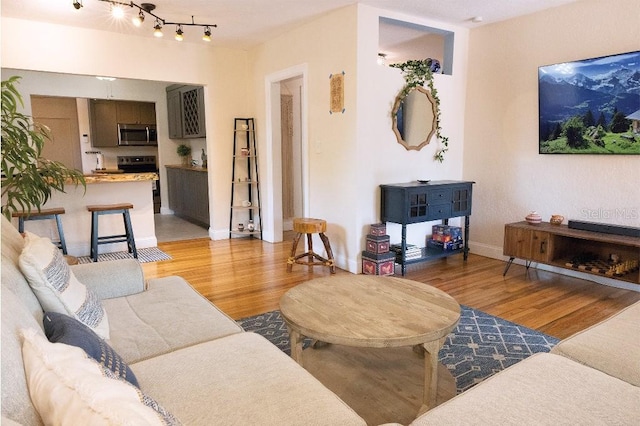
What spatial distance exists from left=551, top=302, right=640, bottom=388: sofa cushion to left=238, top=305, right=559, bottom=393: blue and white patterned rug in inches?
24.6

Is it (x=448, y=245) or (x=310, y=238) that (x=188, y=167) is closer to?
(x=310, y=238)

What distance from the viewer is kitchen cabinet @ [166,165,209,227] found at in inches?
257

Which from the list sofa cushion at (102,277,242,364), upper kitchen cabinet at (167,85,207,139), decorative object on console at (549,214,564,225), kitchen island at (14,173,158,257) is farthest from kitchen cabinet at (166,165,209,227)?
decorative object on console at (549,214,564,225)

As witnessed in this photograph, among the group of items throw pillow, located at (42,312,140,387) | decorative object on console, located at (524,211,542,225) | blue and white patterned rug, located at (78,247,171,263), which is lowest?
blue and white patterned rug, located at (78,247,171,263)

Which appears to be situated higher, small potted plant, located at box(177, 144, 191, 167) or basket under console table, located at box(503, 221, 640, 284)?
small potted plant, located at box(177, 144, 191, 167)

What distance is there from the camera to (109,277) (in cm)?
228

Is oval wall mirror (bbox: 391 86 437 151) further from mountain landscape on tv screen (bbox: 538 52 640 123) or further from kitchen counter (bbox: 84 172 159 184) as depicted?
kitchen counter (bbox: 84 172 159 184)

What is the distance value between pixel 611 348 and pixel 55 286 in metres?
2.14

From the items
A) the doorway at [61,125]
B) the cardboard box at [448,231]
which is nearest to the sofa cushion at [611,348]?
the cardboard box at [448,231]

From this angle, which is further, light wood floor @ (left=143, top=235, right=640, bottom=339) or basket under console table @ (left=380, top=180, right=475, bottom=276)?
basket under console table @ (left=380, top=180, right=475, bottom=276)

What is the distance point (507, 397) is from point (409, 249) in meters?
2.91

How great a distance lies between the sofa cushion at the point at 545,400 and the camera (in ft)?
4.07

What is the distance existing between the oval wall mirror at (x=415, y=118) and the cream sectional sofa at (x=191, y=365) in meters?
2.98

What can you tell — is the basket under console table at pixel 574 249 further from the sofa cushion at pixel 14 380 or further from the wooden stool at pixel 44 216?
the wooden stool at pixel 44 216
